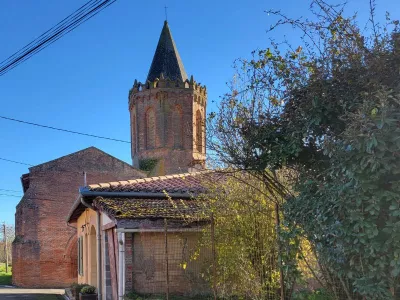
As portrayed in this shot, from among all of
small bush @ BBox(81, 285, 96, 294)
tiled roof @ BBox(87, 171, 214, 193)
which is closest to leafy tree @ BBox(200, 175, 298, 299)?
tiled roof @ BBox(87, 171, 214, 193)

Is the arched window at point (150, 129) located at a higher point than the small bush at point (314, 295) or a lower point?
higher

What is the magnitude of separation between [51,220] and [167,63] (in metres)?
14.9

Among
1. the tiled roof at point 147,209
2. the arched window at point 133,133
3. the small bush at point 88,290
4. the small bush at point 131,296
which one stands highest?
the arched window at point 133,133

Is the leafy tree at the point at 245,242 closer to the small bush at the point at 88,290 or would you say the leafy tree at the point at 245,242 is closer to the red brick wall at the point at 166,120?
the small bush at the point at 88,290

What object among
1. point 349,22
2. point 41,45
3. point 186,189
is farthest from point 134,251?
point 349,22

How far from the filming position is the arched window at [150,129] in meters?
35.2

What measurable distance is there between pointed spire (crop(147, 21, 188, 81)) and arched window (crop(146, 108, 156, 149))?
2771 millimetres

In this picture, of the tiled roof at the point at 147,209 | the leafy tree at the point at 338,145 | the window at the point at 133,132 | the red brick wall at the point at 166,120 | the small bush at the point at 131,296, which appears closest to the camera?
the leafy tree at the point at 338,145

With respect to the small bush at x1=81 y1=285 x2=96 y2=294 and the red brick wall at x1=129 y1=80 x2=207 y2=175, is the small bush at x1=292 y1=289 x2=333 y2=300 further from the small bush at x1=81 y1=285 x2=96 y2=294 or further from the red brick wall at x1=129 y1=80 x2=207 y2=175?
the red brick wall at x1=129 y1=80 x2=207 y2=175

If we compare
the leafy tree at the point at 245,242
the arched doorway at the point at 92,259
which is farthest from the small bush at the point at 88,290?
the leafy tree at the point at 245,242

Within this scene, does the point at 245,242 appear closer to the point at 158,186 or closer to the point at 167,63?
the point at 158,186

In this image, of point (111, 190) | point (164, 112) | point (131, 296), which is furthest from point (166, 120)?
point (131, 296)

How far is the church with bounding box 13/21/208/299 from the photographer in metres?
11.6

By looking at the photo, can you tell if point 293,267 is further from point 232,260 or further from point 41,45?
point 41,45
